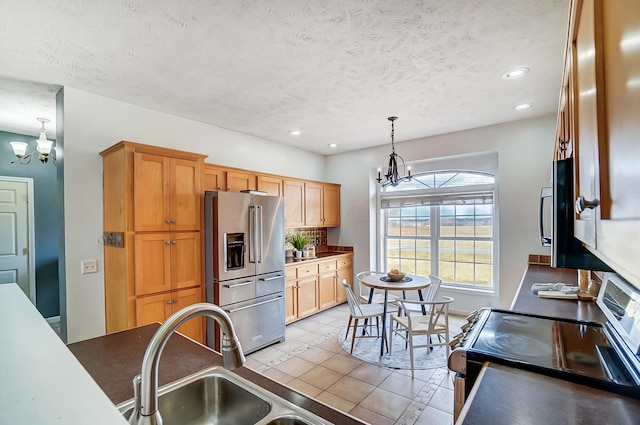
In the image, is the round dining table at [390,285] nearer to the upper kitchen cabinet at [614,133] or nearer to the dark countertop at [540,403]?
the dark countertop at [540,403]

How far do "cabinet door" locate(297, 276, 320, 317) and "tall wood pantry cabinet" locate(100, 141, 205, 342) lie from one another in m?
1.51

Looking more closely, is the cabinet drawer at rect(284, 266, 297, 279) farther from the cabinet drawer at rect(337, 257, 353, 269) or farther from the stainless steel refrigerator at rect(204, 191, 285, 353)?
the cabinet drawer at rect(337, 257, 353, 269)

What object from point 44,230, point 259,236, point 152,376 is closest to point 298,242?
point 259,236

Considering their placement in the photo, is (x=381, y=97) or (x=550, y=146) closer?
(x=381, y=97)

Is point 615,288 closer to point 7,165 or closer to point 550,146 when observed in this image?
point 550,146

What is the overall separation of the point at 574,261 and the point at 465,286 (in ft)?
12.4

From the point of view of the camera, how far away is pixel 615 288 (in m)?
1.55

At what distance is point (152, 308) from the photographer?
2.80 meters

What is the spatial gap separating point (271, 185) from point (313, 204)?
94 centimetres

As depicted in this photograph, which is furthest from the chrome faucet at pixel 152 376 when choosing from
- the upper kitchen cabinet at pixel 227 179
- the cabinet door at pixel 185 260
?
the upper kitchen cabinet at pixel 227 179

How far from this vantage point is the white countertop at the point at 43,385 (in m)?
0.48

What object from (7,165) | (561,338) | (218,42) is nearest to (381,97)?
(218,42)

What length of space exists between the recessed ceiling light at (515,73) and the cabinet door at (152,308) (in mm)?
3681

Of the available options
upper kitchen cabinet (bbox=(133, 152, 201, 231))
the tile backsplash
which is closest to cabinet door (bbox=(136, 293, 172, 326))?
upper kitchen cabinet (bbox=(133, 152, 201, 231))
